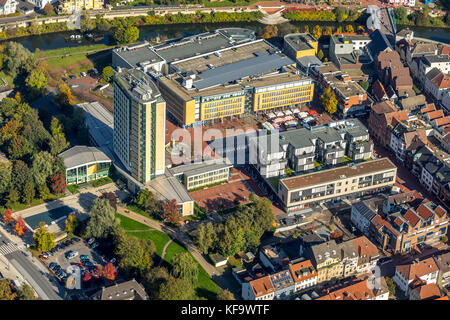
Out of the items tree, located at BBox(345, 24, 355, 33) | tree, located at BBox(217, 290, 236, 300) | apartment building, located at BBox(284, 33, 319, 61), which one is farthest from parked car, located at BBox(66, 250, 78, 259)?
tree, located at BBox(345, 24, 355, 33)

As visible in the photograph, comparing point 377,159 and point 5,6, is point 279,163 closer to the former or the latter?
point 377,159

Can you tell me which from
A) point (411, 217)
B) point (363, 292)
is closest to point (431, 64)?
point (411, 217)

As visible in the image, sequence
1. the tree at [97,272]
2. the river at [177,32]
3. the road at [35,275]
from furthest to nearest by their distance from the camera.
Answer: the river at [177,32], the tree at [97,272], the road at [35,275]

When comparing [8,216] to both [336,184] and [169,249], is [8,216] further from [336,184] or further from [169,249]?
[336,184]

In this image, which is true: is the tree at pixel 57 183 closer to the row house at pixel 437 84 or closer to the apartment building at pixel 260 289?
the apartment building at pixel 260 289

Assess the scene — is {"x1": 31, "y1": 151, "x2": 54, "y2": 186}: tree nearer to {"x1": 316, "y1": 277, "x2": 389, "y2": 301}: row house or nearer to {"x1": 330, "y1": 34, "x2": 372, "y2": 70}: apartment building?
{"x1": 316, "y1": 277, "x2": 389, "y2": 301}: row house

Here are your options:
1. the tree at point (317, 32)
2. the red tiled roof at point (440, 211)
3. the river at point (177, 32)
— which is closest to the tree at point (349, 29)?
the river at point (177, 32)

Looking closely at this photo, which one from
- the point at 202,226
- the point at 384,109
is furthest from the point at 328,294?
the point at 384,109
